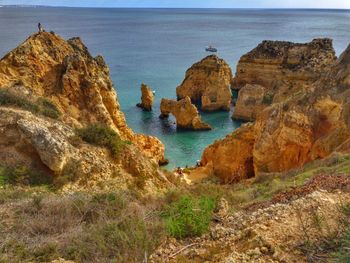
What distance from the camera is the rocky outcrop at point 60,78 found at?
23.3 m

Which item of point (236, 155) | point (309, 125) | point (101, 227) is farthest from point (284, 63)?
point (101, 227)

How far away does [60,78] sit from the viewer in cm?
A: 2508

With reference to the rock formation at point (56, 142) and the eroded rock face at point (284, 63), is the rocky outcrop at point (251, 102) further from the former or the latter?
the rock formation at point (56, 142)

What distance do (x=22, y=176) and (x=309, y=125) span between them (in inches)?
499

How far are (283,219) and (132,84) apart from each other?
5411 centimetres

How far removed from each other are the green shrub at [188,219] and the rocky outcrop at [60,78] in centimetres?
1553

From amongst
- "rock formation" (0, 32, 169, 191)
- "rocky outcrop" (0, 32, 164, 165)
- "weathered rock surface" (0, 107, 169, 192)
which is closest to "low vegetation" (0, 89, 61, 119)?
"rock formation" (0, 32, 169, 191)

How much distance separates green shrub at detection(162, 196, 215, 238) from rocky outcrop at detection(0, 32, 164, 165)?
15.5 meters

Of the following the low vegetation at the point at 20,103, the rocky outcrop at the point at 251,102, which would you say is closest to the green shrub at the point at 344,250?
the low vegetation at the point at 20,103

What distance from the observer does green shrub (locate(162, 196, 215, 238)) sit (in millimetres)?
6750

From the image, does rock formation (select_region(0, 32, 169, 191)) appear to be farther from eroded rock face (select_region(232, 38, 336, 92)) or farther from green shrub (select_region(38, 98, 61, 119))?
eroded rock face (select_region(232, 38, 336, 92))

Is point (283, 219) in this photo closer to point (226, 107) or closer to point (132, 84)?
point (226, 107)

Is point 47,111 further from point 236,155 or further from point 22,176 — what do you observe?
point 236,155

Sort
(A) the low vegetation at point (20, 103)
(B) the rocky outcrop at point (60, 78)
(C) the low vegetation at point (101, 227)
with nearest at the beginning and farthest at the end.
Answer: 1. (C) the low vegetation at point (101, 227)
2. (A) the low vegetation at point (20, 103)
3. (B) the rocky outcrop at point (60, 78)
